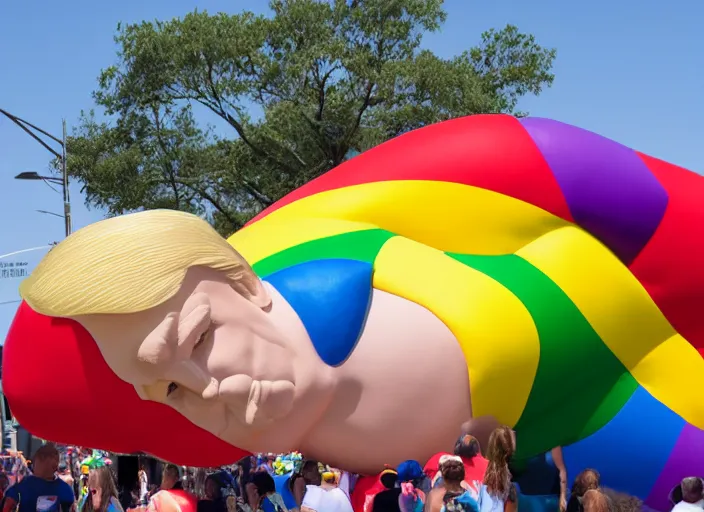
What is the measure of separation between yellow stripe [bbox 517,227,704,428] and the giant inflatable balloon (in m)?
0.01

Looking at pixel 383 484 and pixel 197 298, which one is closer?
pixel 197 298

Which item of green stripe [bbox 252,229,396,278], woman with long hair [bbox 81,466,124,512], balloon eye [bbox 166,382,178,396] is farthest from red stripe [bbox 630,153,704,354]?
woman with long hair [bbox 81,466,124,512]

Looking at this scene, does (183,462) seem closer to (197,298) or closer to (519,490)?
(197,298)

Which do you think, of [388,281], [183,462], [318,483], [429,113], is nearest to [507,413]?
[388,281]

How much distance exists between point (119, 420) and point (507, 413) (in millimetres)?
2234

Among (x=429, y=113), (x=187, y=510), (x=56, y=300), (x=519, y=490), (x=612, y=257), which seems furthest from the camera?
(x=429, y=113)

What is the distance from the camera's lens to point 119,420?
17.3ft

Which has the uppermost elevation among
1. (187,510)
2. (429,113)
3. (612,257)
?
(429,113)

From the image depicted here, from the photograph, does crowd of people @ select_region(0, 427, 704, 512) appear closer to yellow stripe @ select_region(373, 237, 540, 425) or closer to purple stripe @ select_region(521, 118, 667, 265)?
yellow stripe @ select_region(373, 237, 540, 425)

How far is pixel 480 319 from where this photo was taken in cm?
573

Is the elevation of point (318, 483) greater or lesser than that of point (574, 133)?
lesser

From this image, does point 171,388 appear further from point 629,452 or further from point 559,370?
point 629,452

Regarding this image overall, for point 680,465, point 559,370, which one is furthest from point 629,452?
point 559,370

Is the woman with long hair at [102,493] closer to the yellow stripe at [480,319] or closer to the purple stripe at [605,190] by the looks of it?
the yellow stripe at [480,319]
